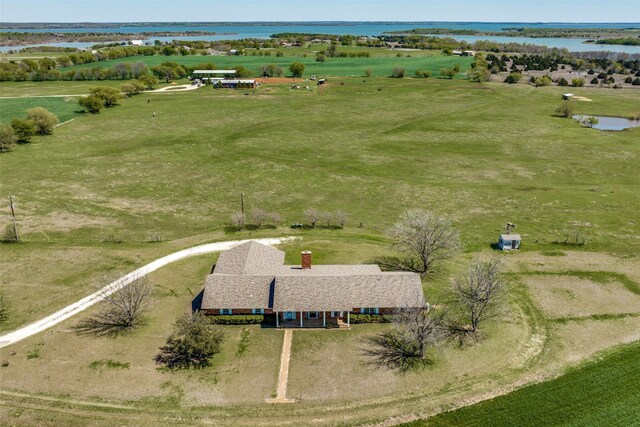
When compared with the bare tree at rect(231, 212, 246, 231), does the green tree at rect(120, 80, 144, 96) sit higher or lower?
lower

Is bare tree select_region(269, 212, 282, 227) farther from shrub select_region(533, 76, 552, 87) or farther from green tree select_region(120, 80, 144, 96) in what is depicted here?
shrub select_region(533, 76, 552, 87)

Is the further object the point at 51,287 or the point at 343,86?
the point at 343,86

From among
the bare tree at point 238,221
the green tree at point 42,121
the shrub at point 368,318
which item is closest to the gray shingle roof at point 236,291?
the shrub at point 368,318

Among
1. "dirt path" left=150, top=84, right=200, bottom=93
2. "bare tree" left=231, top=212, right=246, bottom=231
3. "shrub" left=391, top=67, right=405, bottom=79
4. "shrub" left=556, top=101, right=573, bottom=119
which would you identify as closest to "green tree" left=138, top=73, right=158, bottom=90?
"dirt path" left=150, top=84, right=200, bottom=93

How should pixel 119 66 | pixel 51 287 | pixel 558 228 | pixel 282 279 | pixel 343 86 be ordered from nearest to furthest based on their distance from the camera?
pixel 282 279
pixel 51 287
pixel 558 228
pixel 343 86
pixel 119 66

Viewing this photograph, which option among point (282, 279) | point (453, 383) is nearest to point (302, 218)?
point (282, 279)

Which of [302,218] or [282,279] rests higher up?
[282,279]

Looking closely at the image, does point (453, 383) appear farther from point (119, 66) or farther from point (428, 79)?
point (119, 66)
